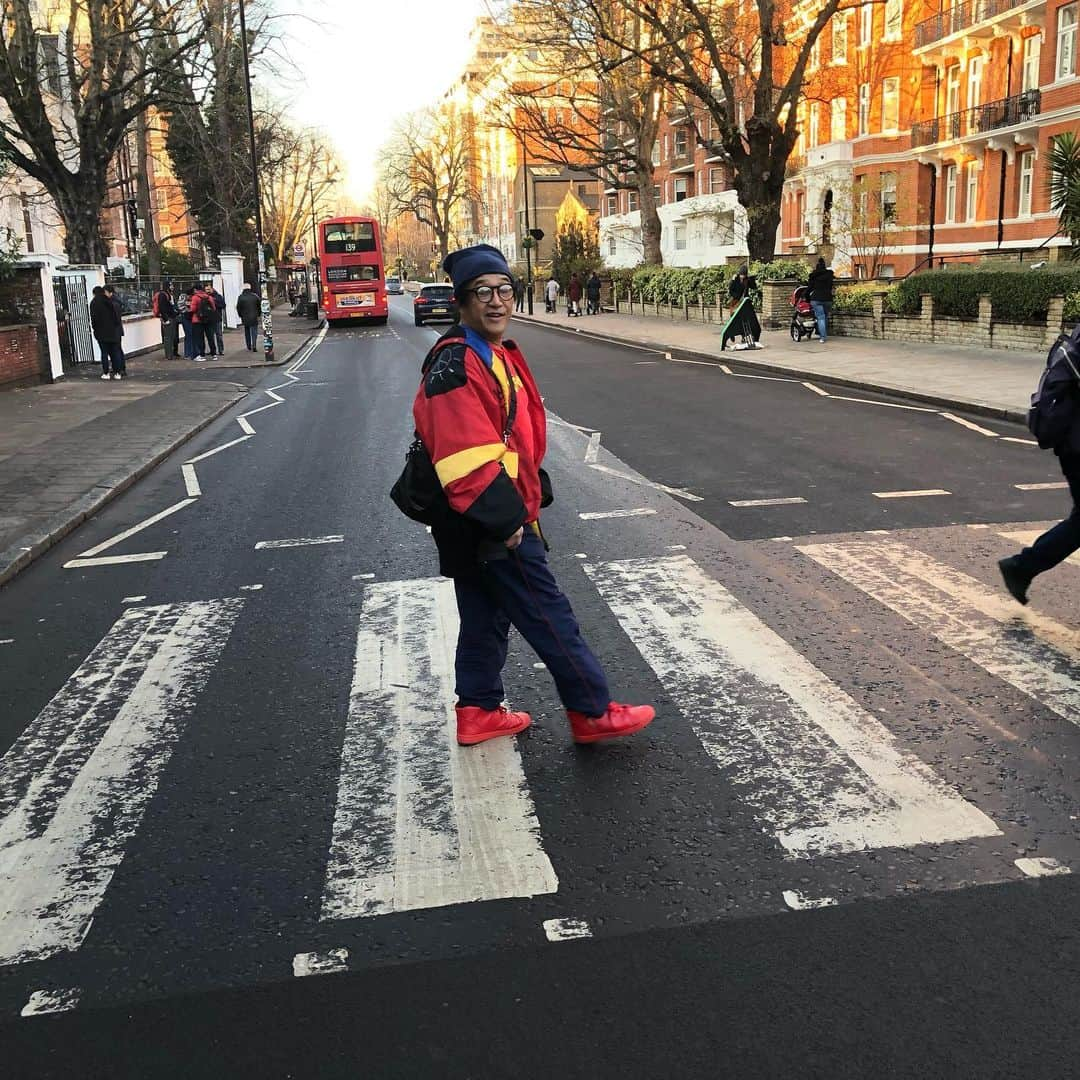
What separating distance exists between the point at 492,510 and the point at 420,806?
1044mm

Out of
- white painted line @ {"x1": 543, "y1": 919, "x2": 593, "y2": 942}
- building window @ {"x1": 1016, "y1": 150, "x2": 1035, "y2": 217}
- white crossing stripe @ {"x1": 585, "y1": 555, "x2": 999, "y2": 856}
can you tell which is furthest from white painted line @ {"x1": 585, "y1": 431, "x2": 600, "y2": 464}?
building window @ {"x1": 1016, "y1": 150, "x2": 1035, "y2": 217}

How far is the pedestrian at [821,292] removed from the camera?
24.8 m

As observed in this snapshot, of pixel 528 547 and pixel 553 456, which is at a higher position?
pixel 528 547

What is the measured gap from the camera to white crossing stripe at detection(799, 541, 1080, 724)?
478 cm

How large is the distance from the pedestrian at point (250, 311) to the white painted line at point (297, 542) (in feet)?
72.1

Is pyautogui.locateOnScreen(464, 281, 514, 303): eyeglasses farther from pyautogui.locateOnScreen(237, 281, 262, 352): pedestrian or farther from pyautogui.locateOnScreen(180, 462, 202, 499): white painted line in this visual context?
pyautogui.locateOnScreen(237, 281, 262, 352): pedestrian

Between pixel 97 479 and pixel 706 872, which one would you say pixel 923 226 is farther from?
pixel 706 872

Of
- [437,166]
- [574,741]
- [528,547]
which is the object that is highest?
[437,166]

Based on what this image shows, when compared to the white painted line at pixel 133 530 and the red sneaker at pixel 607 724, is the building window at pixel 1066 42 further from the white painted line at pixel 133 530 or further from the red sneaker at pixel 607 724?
the red sneaker at pixel 607 724

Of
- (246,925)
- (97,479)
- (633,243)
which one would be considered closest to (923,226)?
(633,243)

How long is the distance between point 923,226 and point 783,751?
4051cm

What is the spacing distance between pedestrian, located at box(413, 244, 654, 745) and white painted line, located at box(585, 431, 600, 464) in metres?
6.78

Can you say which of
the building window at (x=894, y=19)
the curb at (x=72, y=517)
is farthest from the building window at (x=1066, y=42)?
the curb at (x=72, y=517)

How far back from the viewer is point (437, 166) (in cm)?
10231
